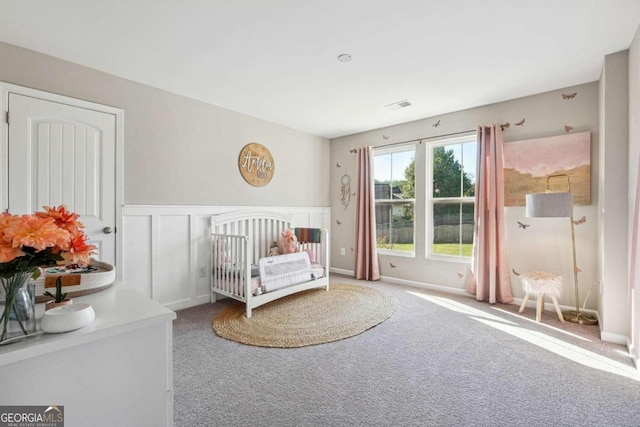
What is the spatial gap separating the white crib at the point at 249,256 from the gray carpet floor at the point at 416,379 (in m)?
0.49

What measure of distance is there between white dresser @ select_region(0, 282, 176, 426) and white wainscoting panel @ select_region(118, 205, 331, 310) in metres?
1.98

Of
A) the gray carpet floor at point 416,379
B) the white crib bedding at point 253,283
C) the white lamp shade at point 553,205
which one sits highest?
the white lamp shade at point 553,205

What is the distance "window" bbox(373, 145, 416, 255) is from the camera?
4188 millimetres

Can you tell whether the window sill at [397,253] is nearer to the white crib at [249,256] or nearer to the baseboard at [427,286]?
the baseboard at [427,286]

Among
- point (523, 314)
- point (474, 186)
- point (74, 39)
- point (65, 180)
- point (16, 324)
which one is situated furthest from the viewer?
point (474, 186)

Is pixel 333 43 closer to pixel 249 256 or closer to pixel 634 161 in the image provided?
pixel 249 256

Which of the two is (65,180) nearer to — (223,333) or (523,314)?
(223,333)

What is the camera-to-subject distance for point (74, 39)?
213 centimetres

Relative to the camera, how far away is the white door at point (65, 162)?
2213mm

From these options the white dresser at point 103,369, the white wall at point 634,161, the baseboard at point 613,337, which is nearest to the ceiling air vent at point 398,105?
the white wall at point 634,161

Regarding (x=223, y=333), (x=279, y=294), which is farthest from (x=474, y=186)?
(x=223, y=333)

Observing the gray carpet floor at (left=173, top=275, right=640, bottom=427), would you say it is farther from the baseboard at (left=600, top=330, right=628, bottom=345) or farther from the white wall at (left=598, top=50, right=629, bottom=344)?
the white wall at (left=598, top=50, right=629, bottom=344)

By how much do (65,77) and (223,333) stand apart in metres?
2.50

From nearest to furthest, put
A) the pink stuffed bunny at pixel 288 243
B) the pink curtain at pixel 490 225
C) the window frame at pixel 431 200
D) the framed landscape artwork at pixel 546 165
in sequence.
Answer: the framed landscape artwork at pixel 546 165, the pink curtain at pixel 490 225, the pink stuffed bunny at pixel 288 243, the window frame at pixel 431 200
